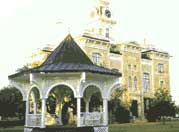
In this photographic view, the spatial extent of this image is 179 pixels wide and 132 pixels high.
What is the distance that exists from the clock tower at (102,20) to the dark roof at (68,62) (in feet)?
151

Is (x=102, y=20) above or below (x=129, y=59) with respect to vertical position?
above

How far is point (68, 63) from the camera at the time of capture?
16.7 metres

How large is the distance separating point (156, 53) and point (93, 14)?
555 inches

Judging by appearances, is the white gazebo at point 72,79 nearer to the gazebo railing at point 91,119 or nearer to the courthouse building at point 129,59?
the gazebo railing at point 91,119

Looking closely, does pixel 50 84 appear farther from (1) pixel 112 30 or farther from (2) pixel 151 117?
(1) pixel 112 30

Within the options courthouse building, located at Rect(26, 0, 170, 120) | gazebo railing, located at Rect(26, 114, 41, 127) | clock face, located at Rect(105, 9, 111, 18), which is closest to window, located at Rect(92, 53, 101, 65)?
courthouse building, located at Rect(26, 0, 170, 120)

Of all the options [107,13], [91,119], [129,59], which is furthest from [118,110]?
[91,119]

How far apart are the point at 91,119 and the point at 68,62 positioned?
118 inches

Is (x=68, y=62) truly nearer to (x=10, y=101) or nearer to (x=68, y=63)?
(x=68, y=63)

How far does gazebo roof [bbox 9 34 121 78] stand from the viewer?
15688mm

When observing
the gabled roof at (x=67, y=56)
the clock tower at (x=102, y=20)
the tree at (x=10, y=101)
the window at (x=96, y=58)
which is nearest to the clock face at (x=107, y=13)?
the clock tower at (x=102, y=20)

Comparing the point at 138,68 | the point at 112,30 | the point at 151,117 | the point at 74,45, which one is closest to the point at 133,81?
the point at 138,68

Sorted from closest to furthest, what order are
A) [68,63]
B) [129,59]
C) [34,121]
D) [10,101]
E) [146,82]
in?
[34,121], [68,63], [10,101], [129,59], [146,82]

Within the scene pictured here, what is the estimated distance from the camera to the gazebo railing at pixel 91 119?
15.9m
